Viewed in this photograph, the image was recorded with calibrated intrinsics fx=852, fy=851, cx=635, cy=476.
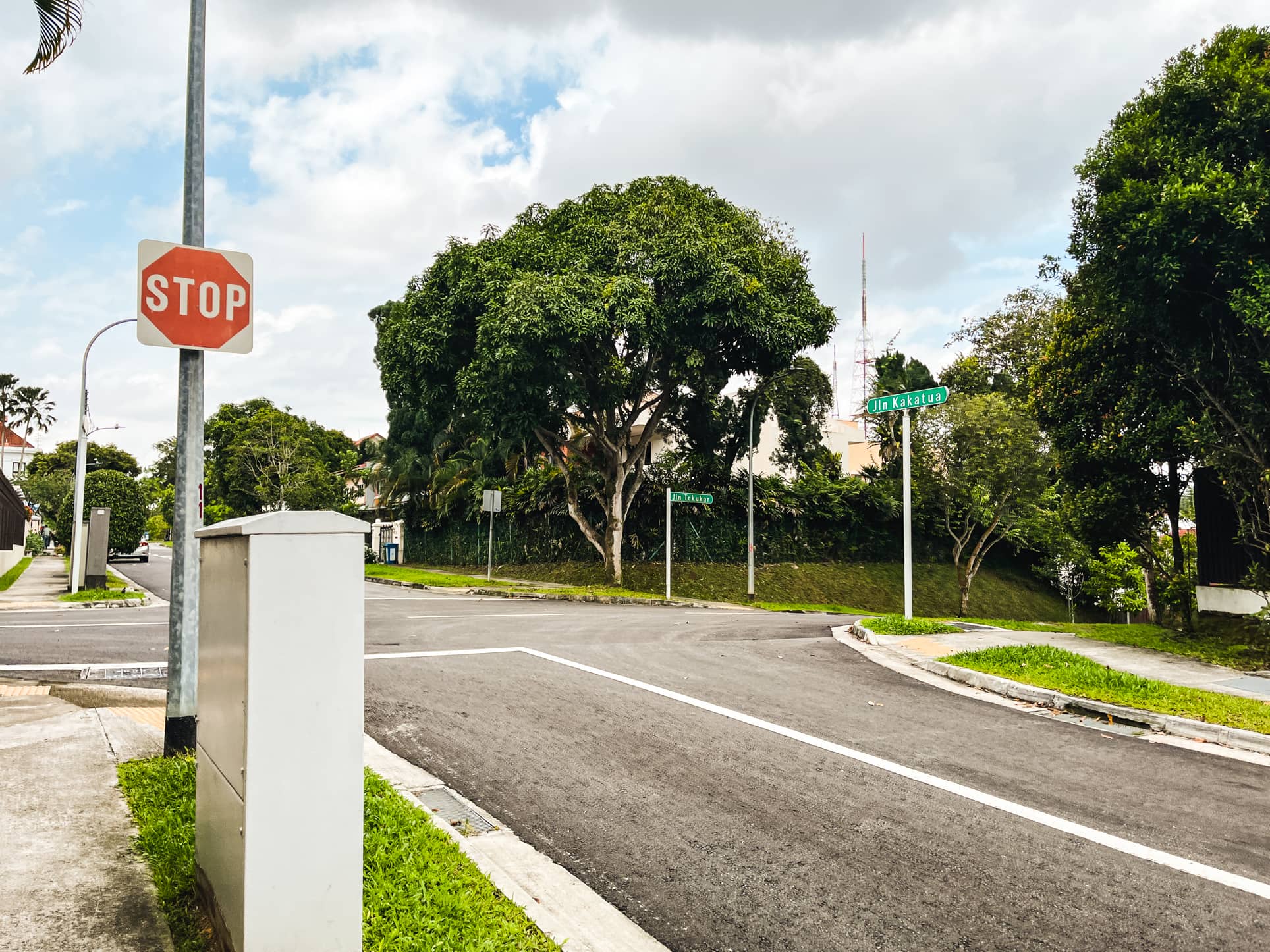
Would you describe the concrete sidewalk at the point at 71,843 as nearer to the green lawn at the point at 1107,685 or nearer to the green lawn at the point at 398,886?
the green lawn at the point at 398,886

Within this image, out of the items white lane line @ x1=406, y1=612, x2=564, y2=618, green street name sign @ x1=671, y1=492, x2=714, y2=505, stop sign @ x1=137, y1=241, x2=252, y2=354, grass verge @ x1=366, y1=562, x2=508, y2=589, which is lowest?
grass verge @ x1=366, y1=562, x2=508, y2=589

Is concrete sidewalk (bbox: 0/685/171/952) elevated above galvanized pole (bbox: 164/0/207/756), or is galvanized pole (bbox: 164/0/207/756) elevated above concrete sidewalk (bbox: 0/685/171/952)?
Result: galvanized pole (bbox: 164/0/207/756)

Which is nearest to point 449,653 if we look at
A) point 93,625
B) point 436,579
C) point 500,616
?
point 500,616

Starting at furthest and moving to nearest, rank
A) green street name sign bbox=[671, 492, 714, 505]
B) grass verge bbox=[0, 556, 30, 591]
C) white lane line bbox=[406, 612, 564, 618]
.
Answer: grass verge bbox=[0, 556, 30, 591] < green street name sign bbox=[671, 492, 714, 505] < white lane line bbox=[406, 612, 564, 618]

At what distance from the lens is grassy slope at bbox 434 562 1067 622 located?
30.6m

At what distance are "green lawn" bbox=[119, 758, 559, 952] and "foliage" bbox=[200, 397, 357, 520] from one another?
5062 centimetres

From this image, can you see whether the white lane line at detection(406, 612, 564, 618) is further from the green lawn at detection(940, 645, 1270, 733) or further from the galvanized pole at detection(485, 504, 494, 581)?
the galvanized pole at detection(485, 504, 494, 581)

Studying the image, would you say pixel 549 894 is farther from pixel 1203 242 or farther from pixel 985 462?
pixel 985 462

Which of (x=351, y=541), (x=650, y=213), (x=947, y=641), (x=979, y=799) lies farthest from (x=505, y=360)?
(x=351, y=541)

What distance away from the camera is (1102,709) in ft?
26.0

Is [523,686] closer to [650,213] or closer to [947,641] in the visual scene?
[947,641]

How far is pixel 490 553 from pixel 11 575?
18.2 metres

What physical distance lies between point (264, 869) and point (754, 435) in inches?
1050

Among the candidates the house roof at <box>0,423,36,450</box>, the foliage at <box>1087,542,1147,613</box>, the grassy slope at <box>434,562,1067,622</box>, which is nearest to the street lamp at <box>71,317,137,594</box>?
the grassy slope at <box>434,562,1067,622</box>
